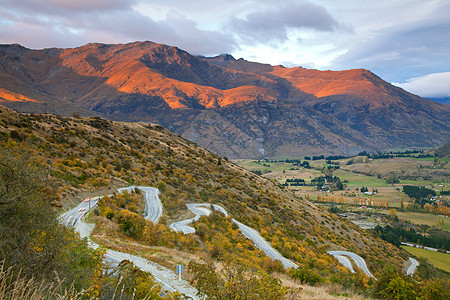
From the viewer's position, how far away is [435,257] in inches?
3287

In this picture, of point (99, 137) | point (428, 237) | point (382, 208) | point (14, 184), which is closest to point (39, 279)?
point (14, 184)

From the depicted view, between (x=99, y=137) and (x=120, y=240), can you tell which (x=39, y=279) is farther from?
(x=99, y=137)

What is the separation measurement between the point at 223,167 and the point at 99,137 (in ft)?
89.2

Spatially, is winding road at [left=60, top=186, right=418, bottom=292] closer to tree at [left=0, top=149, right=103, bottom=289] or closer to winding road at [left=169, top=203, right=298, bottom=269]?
winding road at [left=169, top=203, right=298, bottom=269]

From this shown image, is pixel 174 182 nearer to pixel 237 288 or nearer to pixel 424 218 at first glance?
pixel 237 288

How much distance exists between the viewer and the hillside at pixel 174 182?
25.5 m

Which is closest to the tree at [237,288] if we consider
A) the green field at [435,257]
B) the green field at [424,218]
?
the green field at [435,257]

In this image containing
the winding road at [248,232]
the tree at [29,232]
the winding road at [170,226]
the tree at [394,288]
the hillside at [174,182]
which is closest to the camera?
the tree at [29,232]

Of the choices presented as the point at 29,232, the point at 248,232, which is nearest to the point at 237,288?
the point at 29,232

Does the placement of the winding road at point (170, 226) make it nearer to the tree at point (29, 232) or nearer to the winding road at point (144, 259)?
the winding road at point (144, 259)

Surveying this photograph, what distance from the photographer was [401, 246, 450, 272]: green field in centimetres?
7649

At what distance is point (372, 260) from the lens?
43062 millimetres

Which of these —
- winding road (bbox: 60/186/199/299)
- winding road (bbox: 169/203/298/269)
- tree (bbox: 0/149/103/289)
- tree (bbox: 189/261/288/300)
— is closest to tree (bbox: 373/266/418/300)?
winding road (bbox: 169/203/298/269)

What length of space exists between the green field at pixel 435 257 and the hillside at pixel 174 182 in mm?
43308
